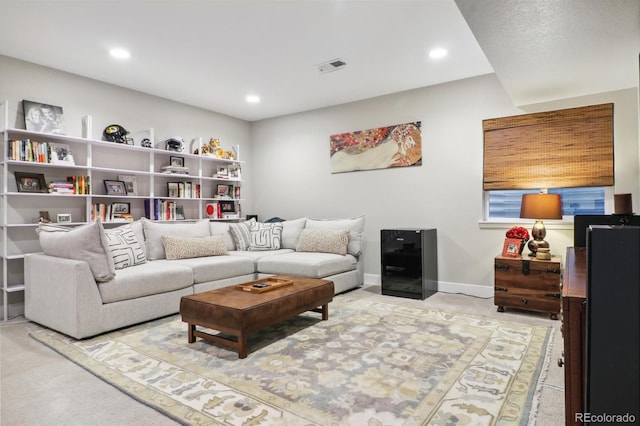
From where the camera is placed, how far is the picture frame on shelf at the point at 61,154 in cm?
374

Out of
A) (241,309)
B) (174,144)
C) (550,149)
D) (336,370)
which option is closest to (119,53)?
(174,144)

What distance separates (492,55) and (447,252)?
2416mm

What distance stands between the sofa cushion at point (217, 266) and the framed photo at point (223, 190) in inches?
65.0

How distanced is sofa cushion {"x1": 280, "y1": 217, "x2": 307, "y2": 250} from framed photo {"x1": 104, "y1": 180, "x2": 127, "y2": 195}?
2106 mm

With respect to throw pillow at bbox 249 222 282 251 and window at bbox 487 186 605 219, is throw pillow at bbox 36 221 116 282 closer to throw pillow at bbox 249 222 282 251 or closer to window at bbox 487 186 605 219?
throw pillow at bbox 249 222 282 251

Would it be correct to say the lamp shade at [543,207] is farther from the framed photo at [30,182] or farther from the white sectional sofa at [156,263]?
the framed photo at [30,182]

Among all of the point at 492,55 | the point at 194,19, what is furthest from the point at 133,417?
the point at 492,55

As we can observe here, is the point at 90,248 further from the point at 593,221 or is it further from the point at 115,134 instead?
the point at 593,221

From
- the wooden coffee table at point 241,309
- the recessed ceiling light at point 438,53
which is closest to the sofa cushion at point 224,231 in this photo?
the wooden coffee table at point 241,309

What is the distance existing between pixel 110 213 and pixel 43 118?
3.86 ft

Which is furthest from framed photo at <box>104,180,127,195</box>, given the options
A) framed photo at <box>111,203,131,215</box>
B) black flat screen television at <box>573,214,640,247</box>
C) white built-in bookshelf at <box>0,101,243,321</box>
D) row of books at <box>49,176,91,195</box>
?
black flat screen television at <box>573,214,640,247</box>

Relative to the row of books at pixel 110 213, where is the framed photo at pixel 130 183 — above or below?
above

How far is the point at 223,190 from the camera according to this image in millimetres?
5703

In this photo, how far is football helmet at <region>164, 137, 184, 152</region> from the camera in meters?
4.84
